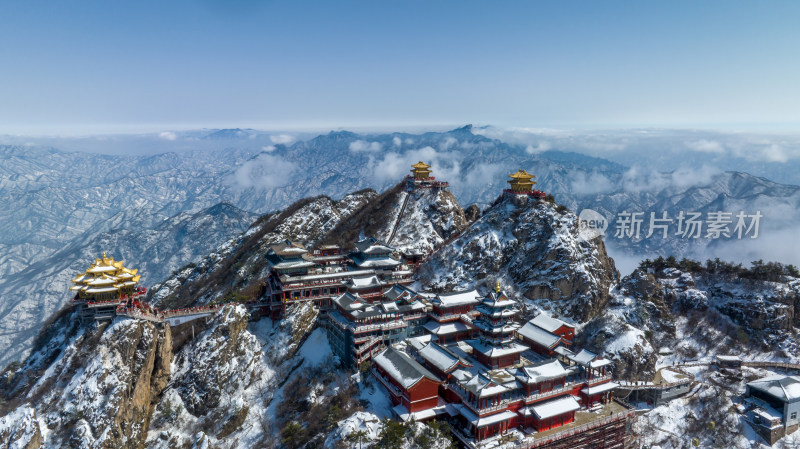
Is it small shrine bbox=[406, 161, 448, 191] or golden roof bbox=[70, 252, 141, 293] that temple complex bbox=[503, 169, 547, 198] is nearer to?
small shrine bbox=[406, 161, 448, 191]

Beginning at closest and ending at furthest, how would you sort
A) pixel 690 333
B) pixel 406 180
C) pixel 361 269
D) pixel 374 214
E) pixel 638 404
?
pixel 638 404 → pixel 361 269 → pixel 690 333 → pixel 374 214 → pixel 406 180

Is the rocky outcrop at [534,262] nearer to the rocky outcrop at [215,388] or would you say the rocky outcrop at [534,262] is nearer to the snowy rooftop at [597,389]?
the snowy rooftop at [597,389]

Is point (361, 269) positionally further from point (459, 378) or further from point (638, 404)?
point (638, 404)

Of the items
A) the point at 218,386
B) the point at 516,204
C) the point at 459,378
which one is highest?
the point at 516,204

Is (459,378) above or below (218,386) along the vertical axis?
above

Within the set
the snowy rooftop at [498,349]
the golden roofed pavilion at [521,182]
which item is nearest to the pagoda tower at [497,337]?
the snowy rooftop at [498,349]

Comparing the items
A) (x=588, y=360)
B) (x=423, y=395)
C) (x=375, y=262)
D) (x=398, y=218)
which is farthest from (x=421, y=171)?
(x=423, y=395)

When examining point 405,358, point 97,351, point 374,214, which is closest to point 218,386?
point 97,351
